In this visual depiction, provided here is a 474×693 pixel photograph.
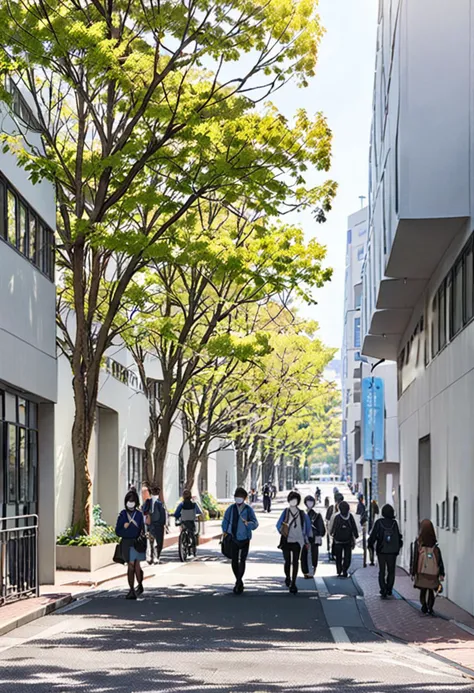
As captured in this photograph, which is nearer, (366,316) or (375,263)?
(375,263)

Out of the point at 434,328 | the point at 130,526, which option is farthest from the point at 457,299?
the point at 130,526

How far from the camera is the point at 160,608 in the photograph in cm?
1786

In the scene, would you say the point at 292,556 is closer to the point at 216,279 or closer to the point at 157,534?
the point at 157,534

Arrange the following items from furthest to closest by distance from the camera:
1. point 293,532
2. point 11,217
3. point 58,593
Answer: point 293,532, point 11,217, point 58,593

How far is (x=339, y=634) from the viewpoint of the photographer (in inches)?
589

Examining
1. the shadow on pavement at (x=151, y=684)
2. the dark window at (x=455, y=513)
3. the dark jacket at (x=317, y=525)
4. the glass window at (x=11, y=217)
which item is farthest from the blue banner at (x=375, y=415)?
the shadow on pavement at (x=151, y=684)

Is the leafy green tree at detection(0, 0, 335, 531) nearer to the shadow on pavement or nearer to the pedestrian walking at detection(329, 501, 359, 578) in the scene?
the pedestrian walking at detection(329, 501, 359, 578)

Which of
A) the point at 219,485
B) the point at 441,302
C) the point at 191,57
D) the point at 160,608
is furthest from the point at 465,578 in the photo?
the point at 219,485

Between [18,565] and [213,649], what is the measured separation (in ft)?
17.4

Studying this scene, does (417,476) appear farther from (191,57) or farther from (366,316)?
(191,57)

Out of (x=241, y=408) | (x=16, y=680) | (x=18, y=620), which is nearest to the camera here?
(x=16, y=680)

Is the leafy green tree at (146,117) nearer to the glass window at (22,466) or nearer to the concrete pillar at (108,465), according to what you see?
the glass window at (22,466)

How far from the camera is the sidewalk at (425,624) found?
44.1ft

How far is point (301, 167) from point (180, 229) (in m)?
6.43
